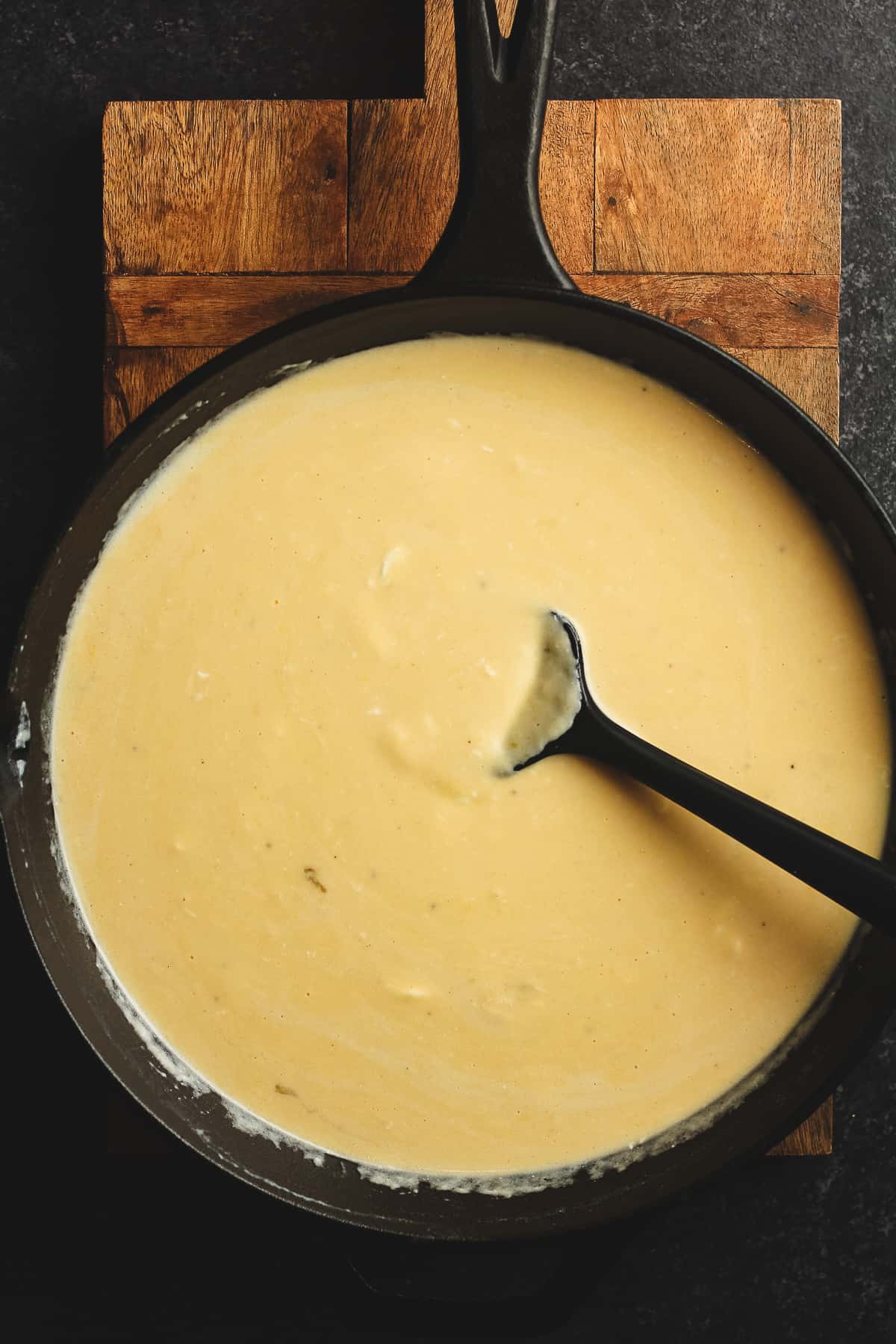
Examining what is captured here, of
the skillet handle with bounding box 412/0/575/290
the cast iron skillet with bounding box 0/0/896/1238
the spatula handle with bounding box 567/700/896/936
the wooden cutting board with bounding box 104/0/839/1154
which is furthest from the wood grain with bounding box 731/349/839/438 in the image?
the spatula handle with bounding box 567/700/896/936

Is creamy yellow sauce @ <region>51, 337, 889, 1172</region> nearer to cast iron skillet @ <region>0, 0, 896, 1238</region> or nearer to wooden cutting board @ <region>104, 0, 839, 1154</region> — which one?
cast iron skillet @ <region>0, 0, 896, 1238</region>

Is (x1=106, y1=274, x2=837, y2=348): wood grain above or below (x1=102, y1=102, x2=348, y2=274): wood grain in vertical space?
below

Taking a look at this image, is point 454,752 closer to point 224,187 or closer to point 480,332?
point 480,332

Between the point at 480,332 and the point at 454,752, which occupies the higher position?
→ the point at 480,332

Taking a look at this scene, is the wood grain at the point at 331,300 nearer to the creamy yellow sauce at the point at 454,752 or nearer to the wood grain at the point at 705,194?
the wood grain at the point at 705,194

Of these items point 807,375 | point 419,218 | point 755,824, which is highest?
point 419,218

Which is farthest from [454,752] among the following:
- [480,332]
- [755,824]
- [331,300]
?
[331,300]

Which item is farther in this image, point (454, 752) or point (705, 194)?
point (705, 194)
